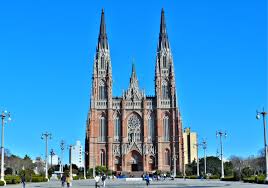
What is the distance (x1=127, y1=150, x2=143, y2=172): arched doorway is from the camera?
122 metres

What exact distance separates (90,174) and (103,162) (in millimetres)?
11688

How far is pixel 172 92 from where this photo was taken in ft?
405

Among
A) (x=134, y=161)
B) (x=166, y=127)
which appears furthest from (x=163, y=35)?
(x=134, y=161)

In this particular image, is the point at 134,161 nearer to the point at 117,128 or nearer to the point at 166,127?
the point at 117,128

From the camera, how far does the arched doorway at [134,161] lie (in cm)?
12181

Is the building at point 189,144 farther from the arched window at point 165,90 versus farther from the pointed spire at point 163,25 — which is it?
the pointed spire at point 163,25

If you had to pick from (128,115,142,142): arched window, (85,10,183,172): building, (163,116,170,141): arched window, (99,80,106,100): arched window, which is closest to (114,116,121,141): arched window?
(85,10,183,172): building

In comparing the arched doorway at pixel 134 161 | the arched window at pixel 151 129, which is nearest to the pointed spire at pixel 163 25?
the arched window at pixel 151 129

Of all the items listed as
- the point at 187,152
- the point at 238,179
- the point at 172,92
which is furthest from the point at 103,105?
the point at 238,179

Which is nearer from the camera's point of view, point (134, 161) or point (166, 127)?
point (134, 161)

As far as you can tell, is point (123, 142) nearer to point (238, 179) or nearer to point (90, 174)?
point (90, 174)

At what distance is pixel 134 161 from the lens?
123 m

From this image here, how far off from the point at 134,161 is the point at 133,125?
29.1 feet

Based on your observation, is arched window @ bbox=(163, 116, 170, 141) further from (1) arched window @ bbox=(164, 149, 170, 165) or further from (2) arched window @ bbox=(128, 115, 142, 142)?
(2) arched window @ bbox=(128, 115, 142, 142)
